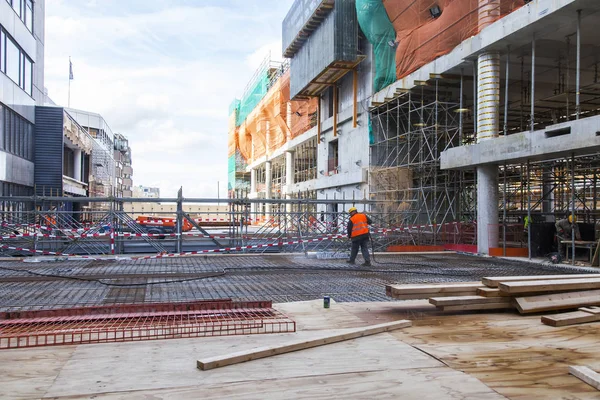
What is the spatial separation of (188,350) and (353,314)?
Result: 2725 millimetres

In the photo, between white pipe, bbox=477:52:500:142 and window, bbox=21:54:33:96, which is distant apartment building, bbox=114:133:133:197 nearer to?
window, bbox=21:54:33:96

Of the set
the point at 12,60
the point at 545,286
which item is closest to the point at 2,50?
the point at 12,60

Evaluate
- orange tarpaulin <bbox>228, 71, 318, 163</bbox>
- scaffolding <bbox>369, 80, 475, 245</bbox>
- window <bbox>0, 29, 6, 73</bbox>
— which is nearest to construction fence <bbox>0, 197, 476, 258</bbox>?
scaffolding <bbox>369, 80, 475, 245</bbox>

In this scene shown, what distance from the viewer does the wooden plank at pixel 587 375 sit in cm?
429

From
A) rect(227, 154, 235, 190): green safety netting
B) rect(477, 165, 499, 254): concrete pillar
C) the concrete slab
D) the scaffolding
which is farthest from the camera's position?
rect(227, 154, 235, 190): green safety netting

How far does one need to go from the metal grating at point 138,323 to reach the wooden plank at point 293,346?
666 mm

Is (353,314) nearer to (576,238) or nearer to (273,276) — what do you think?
(273,276)

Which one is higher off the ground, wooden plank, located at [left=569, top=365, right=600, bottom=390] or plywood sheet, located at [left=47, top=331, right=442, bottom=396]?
wooden plank, located at [left=569, top=365, right=600, bottom=390]

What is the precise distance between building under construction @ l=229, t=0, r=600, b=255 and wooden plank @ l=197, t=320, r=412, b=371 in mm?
10043

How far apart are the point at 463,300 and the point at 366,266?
22.3ft

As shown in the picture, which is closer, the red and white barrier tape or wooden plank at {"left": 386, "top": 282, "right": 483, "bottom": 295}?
wooden plank at {"left": 386, "top": 282, "right": 483, "bottom": 295}

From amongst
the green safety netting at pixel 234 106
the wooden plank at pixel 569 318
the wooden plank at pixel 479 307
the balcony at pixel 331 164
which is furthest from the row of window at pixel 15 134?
the green safety netting at pixel 234 106

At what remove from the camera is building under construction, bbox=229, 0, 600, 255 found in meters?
16.2

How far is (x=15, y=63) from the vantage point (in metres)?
23.8
